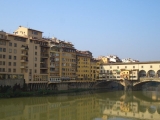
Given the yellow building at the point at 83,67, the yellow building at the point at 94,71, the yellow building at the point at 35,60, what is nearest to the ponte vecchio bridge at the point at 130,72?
the yellow building at the point at 94,71

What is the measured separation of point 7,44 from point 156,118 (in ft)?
75.5

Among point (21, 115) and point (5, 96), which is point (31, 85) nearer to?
point (5, 96)

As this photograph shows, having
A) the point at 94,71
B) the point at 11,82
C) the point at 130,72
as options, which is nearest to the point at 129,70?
the point at 130,72

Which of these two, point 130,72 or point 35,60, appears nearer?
point 35,60

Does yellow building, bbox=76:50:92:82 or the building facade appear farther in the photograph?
the building facade

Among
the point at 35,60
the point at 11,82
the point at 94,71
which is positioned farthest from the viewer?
the point at 94,71

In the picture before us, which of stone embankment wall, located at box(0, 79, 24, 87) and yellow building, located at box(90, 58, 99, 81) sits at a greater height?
yellow building, located at box(90, 58, 99, 81)

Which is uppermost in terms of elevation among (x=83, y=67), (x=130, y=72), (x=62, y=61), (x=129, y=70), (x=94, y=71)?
(x=62, y=61)

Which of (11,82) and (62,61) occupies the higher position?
(62,61)

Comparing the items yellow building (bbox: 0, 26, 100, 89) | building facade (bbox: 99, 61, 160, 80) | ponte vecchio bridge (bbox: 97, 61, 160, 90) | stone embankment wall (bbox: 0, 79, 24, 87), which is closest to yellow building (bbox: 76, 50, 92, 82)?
yellow building (bbox: 0, 26, 100, 89)

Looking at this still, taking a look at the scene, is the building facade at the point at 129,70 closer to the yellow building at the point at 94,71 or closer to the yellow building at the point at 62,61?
the yellow building at the point at 94,71

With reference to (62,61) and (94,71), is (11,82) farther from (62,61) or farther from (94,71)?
(94,71)

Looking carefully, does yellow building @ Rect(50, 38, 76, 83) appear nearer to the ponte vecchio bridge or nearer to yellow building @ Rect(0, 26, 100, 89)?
yellow building @ Rect(0, 26, 100, 89)

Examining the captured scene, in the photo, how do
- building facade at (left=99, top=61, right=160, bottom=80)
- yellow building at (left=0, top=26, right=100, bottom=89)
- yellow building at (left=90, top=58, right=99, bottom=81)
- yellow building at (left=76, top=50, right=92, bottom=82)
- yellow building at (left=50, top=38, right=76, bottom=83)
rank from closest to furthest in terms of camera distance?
yellow building at (left=0, top=26, right=100, bottom=89), yellow building at (left=50, top=38, right=76, bottom=83), yellow building at (left=76, top=50, right=92, bottom=82), building facade at (left=99, top=61, right=160, bottom=80), yellow building at (left=90, top=58, right=99, bottom=81)
